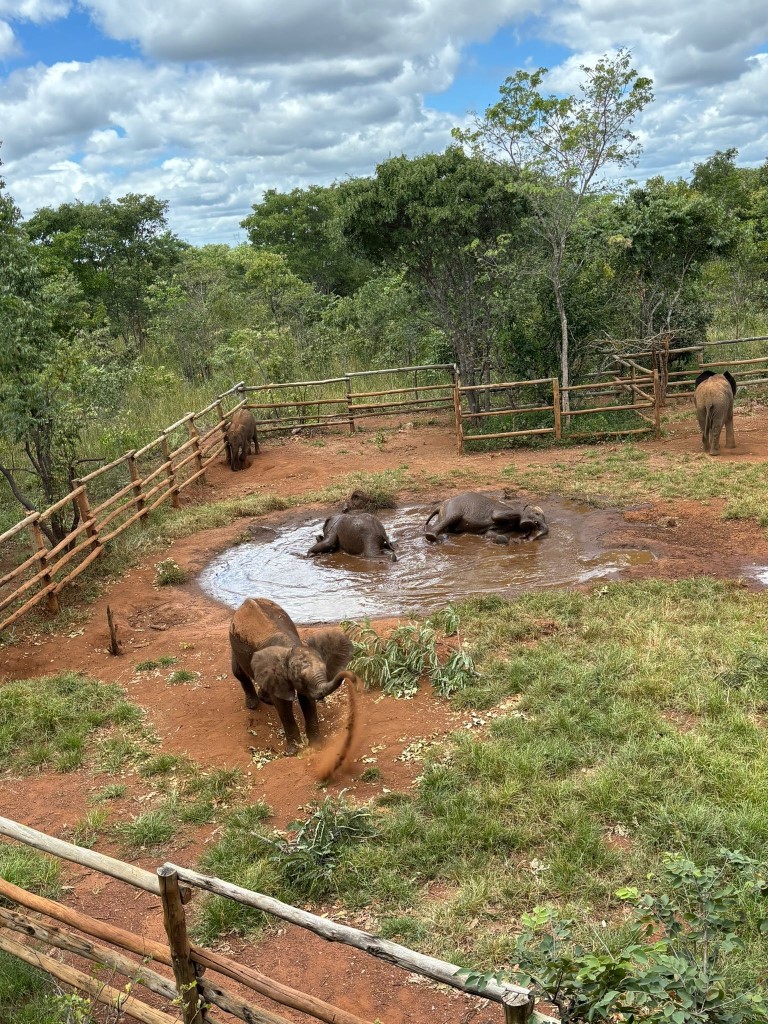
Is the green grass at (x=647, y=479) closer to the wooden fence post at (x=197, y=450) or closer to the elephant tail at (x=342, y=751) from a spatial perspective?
the wooden fence post at (x=197, y=450)

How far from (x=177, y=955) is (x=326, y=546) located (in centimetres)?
739

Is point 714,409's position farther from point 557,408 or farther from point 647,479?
point 557,408

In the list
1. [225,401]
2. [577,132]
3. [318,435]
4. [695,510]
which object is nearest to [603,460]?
[695,510]

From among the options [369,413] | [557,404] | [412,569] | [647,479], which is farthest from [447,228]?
[412,569]

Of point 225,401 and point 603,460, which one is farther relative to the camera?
point 225,401

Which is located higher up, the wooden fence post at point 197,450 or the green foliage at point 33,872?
the wooden fence post at point 197,450

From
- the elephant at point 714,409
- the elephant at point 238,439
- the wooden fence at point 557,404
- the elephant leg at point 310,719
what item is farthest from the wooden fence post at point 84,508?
the elephant at point 714,409

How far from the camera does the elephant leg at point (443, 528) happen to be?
10.7m

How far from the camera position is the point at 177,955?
3.45 m

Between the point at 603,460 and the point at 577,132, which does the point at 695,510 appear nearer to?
the point at 603,460

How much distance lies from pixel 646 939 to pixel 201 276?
23.3 metres

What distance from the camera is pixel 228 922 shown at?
4379 millimetres

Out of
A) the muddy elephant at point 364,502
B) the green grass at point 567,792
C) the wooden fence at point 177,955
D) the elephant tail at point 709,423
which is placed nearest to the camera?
the wooden fence at point 177,955

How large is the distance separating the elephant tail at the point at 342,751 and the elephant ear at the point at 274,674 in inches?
18.7
